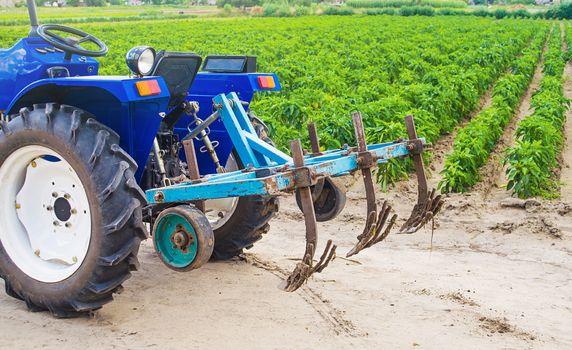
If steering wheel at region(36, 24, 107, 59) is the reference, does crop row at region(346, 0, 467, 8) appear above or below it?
above

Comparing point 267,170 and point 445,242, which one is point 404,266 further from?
point 267,170

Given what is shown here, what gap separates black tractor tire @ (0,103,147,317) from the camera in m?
3.93

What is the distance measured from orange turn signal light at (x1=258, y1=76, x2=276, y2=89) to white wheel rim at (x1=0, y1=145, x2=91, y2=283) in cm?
155

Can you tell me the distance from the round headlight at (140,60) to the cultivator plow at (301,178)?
468 millimetres

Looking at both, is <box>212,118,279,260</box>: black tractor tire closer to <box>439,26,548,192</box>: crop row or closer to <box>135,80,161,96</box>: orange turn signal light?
<box>135,80,161,96</box>: orange turn signal light

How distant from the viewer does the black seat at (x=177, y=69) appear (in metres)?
4.36

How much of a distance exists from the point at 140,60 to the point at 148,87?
0.22 metres

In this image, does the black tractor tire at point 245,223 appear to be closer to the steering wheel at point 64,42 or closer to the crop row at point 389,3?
the steering wheel at point 64,42

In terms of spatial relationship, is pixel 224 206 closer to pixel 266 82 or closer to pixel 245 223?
pixel 245 223

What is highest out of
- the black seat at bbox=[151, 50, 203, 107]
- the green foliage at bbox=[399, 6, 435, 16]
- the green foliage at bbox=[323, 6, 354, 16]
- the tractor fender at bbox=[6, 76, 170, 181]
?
the green foliage at bbox=[323, 6, 354, 16]

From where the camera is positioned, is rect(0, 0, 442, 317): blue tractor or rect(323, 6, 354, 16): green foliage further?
rect(323, 6, 354, 16): green foliage

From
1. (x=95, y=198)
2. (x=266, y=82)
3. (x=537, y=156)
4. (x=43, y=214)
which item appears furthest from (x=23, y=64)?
(x=537, y=156)

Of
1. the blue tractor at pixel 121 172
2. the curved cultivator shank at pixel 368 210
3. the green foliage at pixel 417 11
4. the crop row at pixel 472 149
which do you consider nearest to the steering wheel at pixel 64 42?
the blue tractor at pixel 121 172

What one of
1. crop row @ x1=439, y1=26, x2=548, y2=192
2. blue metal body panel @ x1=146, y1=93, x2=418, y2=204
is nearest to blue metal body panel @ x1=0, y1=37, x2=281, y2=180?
blue metal body panel @ x1=146, y1=93, x2=418, y2=204
